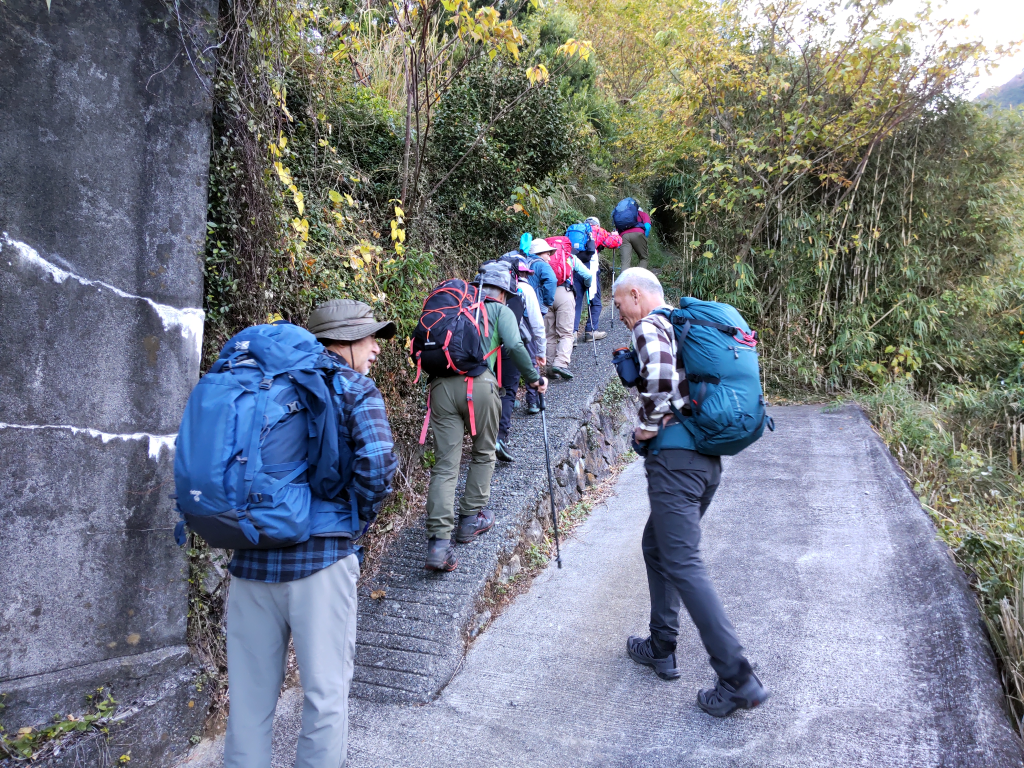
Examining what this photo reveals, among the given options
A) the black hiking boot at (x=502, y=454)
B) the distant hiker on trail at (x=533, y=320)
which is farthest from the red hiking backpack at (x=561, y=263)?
the black hiking boot at (x=502, y=454)

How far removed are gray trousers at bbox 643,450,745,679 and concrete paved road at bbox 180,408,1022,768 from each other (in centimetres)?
41

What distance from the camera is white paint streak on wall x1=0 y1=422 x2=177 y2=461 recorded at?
257 centimetres

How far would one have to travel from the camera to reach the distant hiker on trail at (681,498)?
2727 mm

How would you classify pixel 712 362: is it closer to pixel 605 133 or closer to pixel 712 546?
pixel 712 546

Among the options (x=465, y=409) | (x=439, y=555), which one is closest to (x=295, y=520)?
(x=439, y=555)

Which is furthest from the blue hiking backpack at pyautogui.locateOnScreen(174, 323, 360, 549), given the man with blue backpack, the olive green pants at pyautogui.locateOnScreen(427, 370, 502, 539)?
the olive green pants at pyautogui.locateOnScreen(427, 370, 502, 539)

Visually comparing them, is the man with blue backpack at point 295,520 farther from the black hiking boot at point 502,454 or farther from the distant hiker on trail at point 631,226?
the distant hiker on trail at point 631,226

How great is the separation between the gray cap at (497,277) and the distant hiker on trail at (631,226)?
21.7ft

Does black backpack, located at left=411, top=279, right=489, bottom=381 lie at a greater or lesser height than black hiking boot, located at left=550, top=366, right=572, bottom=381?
greater

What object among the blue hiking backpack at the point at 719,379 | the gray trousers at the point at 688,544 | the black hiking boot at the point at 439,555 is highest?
the blue hiking backpack at the point at 719,379

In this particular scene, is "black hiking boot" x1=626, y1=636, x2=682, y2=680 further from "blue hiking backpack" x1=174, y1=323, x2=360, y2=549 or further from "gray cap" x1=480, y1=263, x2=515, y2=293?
"gray cap" x1=480, y1=263, x2=515, y2=293

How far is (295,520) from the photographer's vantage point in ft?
6.66

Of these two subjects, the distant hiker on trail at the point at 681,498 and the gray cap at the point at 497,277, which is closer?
the distant hiker on trail at the point at 681,498

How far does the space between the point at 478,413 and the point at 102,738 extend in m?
2.42
